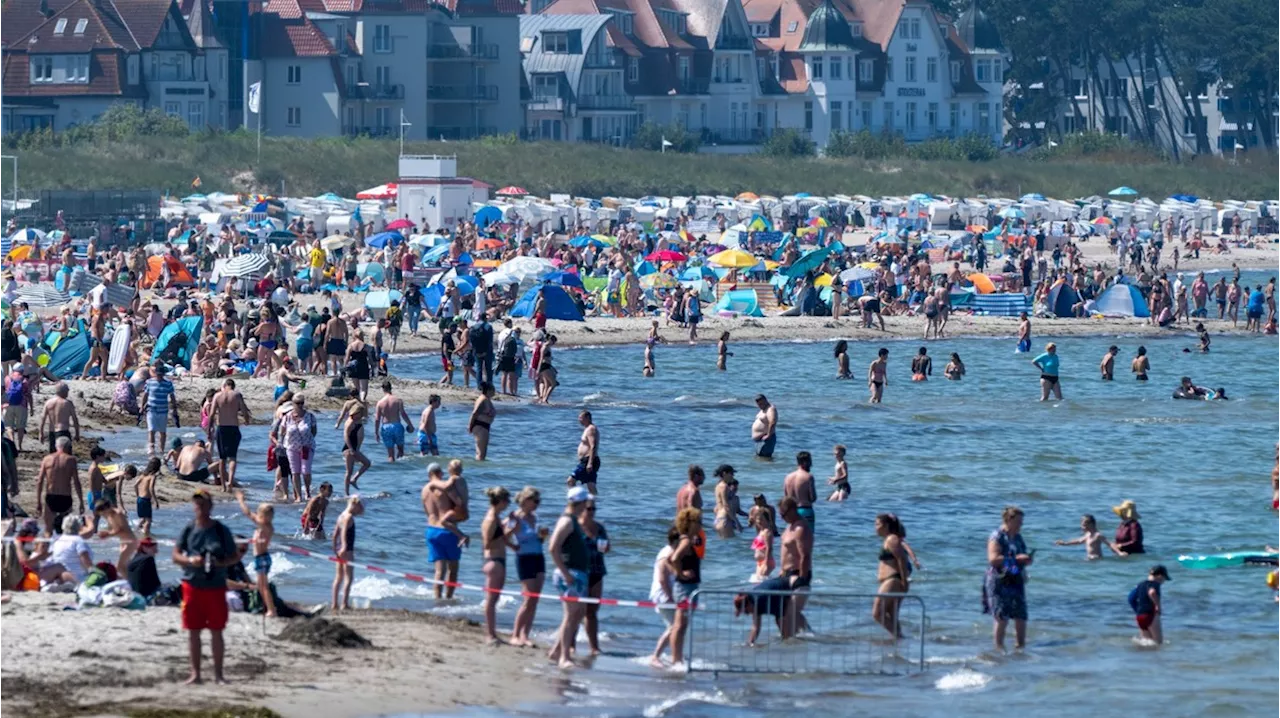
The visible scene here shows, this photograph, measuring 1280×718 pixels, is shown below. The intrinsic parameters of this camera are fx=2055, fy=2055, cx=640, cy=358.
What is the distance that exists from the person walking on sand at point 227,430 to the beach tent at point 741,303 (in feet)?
85.5

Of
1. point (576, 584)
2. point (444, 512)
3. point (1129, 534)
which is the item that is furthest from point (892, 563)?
point (1129, 534)

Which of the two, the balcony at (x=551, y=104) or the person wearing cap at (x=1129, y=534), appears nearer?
the person wearing cap at (x=1129, y=534)

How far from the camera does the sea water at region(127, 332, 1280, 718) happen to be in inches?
601

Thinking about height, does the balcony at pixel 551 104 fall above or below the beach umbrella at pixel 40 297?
above

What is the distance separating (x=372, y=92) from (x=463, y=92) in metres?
4.72

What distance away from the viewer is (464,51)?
307 ft

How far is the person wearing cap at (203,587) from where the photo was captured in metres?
12.8

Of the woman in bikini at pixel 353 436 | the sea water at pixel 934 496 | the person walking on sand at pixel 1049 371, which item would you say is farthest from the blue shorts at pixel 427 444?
the person walking on sand at pixel 1049 371

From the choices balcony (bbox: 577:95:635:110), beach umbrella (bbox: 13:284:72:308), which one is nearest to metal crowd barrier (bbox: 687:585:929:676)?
beach umbrella (bbox: 13:284:72:308)

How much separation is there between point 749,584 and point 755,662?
299 centimetres

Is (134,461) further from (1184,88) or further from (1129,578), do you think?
(1184,88)

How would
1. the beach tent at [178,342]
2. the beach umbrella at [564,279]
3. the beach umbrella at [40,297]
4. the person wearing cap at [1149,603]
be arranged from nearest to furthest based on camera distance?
the person wearing cap at [1149,603], the beach tent at [178,342], the beach umbrella at [40,297], the beach umbrella at [564,279]

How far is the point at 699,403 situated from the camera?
34.9 metres

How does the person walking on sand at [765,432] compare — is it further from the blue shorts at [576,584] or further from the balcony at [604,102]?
the balcony at [604,102]
